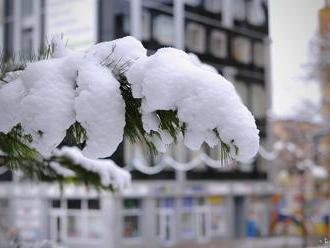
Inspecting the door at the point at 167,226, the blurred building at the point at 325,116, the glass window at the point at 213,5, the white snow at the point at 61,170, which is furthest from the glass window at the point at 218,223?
the white snow at the point at 61,170

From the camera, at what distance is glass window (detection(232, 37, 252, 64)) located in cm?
3061

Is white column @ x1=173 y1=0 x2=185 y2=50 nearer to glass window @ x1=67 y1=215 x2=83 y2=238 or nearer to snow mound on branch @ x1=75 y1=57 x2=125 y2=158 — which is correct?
glass window @ x1=67 y1=215 x2=83 y2=238

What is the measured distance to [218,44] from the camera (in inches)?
1160

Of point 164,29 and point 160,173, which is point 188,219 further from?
point 164,29

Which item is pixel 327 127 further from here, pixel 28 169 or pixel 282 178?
pixel 28 169

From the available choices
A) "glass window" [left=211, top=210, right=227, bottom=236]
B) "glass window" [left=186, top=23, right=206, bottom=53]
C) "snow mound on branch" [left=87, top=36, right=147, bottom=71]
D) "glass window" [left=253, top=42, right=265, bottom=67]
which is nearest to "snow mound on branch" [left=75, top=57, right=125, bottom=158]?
"snow mound on branch" [left=87, top=36, right=147, bottom=71]

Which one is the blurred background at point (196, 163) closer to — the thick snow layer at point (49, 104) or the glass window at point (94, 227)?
the glass window at point (94, 227)

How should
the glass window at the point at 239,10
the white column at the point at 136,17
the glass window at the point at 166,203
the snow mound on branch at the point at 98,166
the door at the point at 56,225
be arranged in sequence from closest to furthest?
the snow mound on branch at the point at 98,166
the white column at the point at 136,17
the door at the point at 56,225
the glass window at the point at 166,203
the glass window at the point at 239,10

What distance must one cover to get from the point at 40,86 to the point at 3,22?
1113 inches

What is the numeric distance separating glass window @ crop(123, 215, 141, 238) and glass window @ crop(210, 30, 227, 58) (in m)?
8.36

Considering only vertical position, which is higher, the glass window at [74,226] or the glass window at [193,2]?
the glass window at [193,2]

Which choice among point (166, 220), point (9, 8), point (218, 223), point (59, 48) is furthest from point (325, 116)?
point (59, 48)

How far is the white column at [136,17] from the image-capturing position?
2445 cm

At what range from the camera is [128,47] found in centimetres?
220
